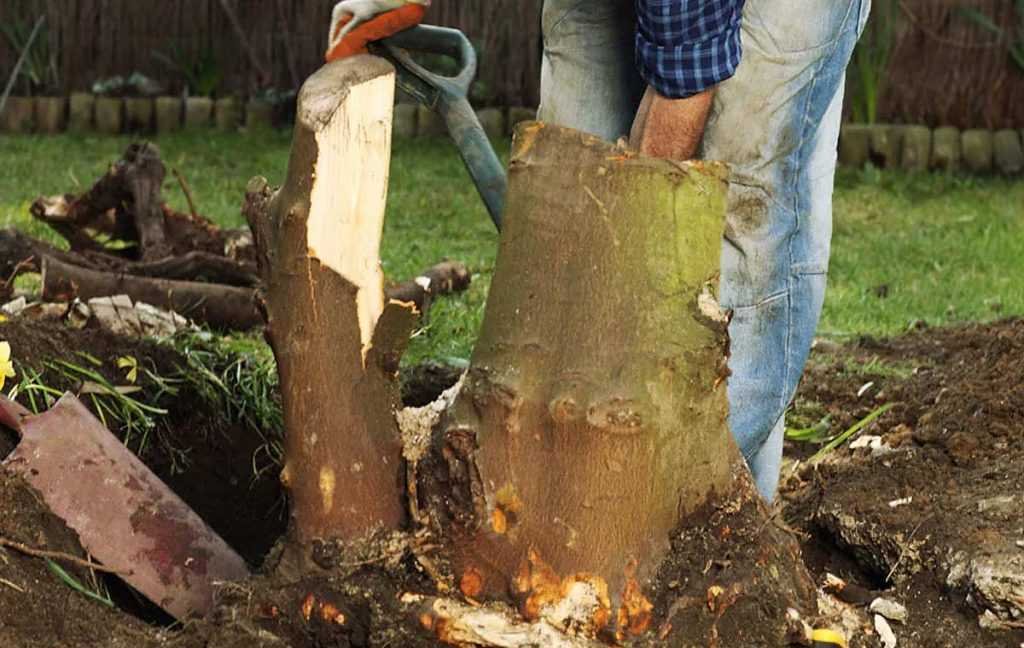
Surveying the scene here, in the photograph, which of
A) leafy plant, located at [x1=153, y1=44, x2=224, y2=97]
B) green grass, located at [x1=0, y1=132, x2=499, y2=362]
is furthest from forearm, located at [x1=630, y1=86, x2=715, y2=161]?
leafy plant, located at [x1=153, y1=44, x2=224, y2=97]

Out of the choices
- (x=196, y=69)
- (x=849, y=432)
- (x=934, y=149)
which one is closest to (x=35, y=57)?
(x=196, y=69)

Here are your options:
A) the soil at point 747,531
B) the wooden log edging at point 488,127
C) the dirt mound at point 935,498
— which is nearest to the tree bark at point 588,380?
the soil at point 747,531

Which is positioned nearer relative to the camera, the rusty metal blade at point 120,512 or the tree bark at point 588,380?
the tree bark at point 588,380

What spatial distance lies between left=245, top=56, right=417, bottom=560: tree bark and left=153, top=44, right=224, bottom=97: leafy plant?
7.06 meters

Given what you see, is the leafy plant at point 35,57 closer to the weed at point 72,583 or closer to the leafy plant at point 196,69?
the leafy plant at point 196,69

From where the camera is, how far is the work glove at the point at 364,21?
97.3 inches

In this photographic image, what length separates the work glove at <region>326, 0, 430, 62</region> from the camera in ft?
8.11

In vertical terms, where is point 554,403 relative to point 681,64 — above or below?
below

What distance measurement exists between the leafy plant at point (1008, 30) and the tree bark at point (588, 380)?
6508mm

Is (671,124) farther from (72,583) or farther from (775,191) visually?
(72,583)

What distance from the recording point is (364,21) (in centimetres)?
247

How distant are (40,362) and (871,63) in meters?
6.19

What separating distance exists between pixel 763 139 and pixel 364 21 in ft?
2.43

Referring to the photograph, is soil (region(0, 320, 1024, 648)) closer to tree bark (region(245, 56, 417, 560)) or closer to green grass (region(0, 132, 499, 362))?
tree bark (region(245, 56, 417, 560))
